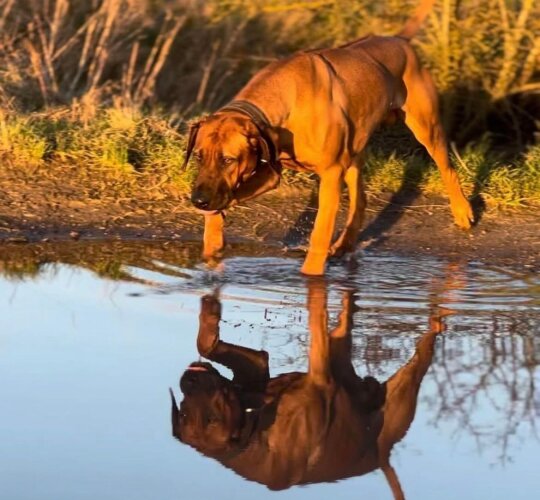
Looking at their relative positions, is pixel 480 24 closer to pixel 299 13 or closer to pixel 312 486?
pixel 299 13

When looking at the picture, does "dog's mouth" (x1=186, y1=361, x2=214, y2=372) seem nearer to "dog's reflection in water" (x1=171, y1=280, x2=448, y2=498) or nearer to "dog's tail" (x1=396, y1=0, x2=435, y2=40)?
"dog's reflection in water" (x1=171, y1=280, x2=448, y2=498)

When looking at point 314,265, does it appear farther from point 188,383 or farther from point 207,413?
point 207,413

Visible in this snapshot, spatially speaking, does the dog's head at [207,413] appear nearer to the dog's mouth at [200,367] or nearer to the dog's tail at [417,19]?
the dog's mouth at [200,367]

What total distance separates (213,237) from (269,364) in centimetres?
190

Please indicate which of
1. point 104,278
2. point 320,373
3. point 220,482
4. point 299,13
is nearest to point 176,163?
point 104,278

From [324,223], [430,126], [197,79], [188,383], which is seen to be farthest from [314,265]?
[197,79]

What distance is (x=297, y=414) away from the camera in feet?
14.8

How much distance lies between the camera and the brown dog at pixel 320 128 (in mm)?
6191

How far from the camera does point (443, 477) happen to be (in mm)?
4012

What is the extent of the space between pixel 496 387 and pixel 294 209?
3268 mm

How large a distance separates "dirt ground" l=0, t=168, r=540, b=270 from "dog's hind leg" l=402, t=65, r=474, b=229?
0.12 meters

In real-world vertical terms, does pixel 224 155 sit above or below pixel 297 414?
above

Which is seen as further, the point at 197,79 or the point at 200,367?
the point at 197,79

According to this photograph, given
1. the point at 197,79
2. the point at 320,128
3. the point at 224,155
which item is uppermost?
the point at 197,79
